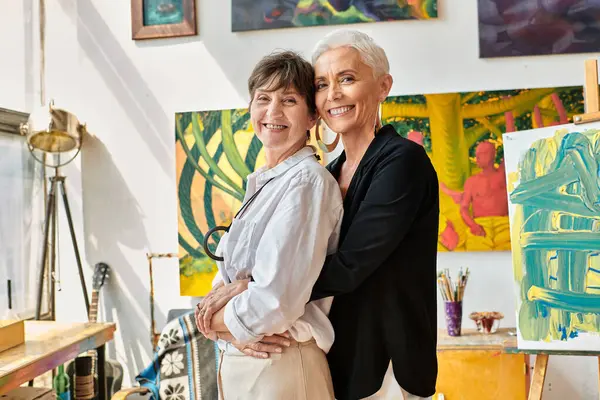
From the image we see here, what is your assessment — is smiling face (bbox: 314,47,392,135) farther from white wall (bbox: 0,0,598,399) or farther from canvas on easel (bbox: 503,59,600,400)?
white wall (bbox: 0,0,598,399)

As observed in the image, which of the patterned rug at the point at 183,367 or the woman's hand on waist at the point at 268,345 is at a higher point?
Answer: the woman's hand on waist at the point at 268,345

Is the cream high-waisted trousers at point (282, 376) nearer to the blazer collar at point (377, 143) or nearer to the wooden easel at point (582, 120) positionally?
the blazer collar at point (377, 143)

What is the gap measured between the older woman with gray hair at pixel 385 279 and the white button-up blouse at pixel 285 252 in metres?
0.05

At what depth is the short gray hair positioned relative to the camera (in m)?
1.56

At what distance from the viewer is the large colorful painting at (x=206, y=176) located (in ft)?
11.0

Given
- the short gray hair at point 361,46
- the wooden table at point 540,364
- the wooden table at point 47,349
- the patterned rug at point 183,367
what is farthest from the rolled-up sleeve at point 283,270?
the wooden table at point 540,364

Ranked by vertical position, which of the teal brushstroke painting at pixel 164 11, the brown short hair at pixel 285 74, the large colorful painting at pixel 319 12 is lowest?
the brown short hair at pixel 285 74

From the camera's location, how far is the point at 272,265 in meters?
1.29

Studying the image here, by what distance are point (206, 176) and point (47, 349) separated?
4.48ft

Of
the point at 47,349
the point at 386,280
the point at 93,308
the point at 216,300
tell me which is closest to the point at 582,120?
the point at 386,280

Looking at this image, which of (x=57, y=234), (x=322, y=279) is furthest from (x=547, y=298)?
(x=57, y=234)

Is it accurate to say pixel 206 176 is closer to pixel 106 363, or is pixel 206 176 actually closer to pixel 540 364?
pixel 106 363

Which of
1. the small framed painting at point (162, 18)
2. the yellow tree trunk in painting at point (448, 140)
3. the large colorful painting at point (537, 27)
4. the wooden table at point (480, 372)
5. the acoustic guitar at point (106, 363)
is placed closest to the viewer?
the wooden table at point (480, 372)

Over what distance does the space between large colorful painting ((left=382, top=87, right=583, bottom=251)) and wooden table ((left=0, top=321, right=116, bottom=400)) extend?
1.81 meters
